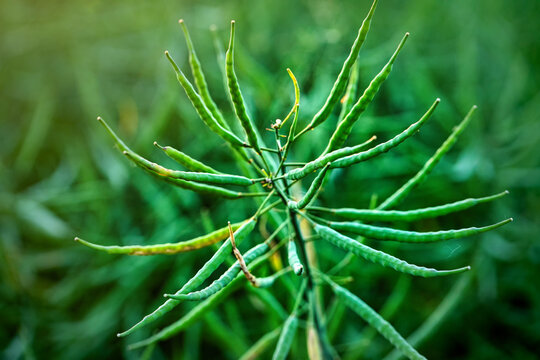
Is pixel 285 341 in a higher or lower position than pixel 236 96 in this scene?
lower

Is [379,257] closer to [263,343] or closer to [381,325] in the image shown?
[381,325]

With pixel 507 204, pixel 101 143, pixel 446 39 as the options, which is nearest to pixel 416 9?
pixel 446 39

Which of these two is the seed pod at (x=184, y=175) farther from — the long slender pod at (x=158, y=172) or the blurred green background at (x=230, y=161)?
the blurred green background at (x=230, y=161)

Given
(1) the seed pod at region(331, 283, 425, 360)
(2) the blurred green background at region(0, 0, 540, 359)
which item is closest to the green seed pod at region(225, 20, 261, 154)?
(1) the seed pod at region(331, 283, 425, 360)

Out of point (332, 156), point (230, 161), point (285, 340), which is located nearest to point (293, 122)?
point (332, 156)

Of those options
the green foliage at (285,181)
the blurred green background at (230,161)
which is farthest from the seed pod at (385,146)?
the blurred green background at (230,161)

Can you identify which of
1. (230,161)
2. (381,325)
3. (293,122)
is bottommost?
(381,325)

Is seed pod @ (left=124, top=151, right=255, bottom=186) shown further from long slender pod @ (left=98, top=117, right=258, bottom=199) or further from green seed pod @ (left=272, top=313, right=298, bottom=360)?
green seed pod @ (left=272, top=313, right=298, bottom=360)
